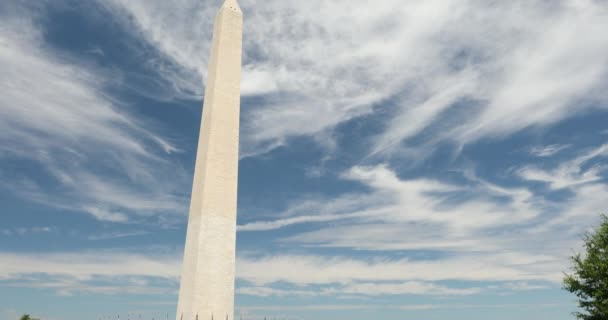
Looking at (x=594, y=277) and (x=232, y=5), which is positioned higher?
(x=232, y=5)

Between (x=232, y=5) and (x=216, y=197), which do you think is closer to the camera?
(x=216, y=197)

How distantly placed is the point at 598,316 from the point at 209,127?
93.1ft

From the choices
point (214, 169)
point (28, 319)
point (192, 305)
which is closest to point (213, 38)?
point (214, 169)

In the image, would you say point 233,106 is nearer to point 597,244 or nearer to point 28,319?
point 597,244

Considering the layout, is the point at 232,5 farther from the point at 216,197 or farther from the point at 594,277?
the point at 594,277

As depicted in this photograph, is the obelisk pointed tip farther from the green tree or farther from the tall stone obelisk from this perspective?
the green tree

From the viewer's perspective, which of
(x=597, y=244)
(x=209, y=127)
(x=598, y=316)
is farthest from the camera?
(x=209, y=127)

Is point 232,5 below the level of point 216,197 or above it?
above

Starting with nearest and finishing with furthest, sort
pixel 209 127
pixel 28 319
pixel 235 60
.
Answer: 1. pixel 209 127
2. pixel 235 60
3. pixel 28 319

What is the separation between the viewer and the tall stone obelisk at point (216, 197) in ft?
108

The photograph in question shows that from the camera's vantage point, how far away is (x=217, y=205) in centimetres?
3469

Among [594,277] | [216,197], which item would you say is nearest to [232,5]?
[216,197]

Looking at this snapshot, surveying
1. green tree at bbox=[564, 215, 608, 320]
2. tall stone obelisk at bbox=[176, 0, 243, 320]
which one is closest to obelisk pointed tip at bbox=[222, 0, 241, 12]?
tall stone obelisk at bbox=[176, 0, 243, 320]

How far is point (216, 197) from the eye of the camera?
1369 inches
